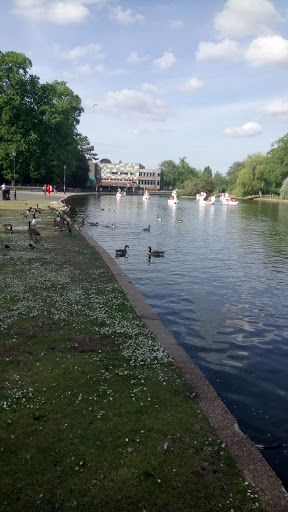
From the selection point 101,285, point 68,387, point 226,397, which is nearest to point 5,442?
point 68,387

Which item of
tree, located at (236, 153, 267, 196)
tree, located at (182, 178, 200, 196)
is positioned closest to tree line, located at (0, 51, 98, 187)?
tree, located at (236, 153, 267, 196)

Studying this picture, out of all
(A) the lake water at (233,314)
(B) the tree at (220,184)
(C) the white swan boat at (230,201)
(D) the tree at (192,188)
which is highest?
(B) the tree at (220,184)

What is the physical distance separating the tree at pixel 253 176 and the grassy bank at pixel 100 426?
114192 millimetres

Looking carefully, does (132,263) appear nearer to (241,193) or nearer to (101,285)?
(101,285)

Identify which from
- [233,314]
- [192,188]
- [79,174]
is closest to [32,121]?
[79,174]

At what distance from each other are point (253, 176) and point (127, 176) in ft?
275

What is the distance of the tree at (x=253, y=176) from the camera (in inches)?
4508

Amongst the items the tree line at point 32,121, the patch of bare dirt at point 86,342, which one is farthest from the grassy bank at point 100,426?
the tree line at point 32,121

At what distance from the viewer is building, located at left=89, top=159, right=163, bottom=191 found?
179 metres

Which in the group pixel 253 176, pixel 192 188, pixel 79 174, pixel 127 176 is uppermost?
pixel 127 176

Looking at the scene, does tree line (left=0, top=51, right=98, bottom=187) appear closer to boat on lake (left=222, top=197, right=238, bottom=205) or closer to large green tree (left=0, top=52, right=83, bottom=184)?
large green tree (left=0, top=52, right=83, bottom=184)

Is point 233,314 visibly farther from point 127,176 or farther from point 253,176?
point 127,176

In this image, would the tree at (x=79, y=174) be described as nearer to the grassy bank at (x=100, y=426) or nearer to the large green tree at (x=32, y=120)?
the large green tree at (x=32, y=120)

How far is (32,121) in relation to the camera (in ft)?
206
